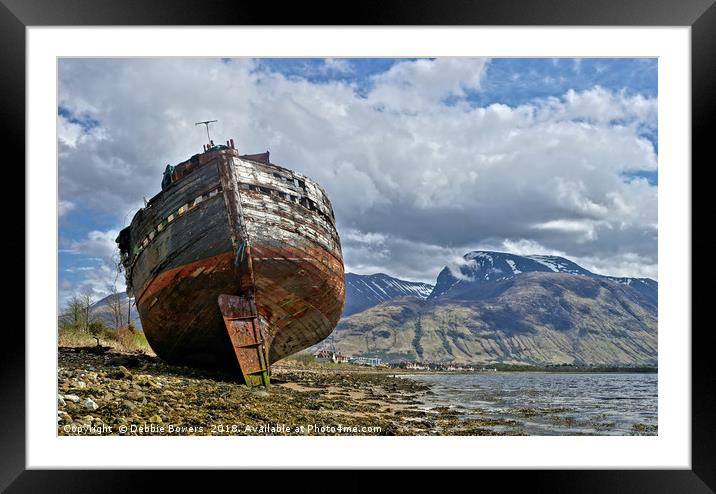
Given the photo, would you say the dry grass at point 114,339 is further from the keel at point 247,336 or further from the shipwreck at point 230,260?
the keel at point 247,336

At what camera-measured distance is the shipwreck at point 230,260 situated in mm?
9531

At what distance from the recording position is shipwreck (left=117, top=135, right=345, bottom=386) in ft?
31.3

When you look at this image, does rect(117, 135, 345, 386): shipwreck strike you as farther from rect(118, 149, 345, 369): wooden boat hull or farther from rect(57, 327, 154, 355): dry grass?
rect(57, 327, 154, 355): dry grass

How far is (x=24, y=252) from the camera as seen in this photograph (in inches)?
234

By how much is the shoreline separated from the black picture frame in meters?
0.93

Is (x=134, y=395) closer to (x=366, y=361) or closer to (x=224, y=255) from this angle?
(x=224, y=255)

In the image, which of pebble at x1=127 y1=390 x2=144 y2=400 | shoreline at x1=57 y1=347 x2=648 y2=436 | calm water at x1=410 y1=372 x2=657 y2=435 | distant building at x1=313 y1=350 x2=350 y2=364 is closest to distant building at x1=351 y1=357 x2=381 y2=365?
distant building at x1=313 y1=350 x2=350 y2=364

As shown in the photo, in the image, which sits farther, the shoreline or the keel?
the keel

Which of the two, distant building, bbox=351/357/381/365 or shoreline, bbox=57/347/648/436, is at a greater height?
shoreline, bbox=57/347/648/436

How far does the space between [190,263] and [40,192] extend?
372 cm

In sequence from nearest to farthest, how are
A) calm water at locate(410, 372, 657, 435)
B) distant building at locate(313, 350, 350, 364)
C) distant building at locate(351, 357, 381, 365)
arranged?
calm water at locate(410, 372, 657, 435)
distant building at locate(313, 350, 350, 364)
distant building at locate(351, 357, 381, 365)
